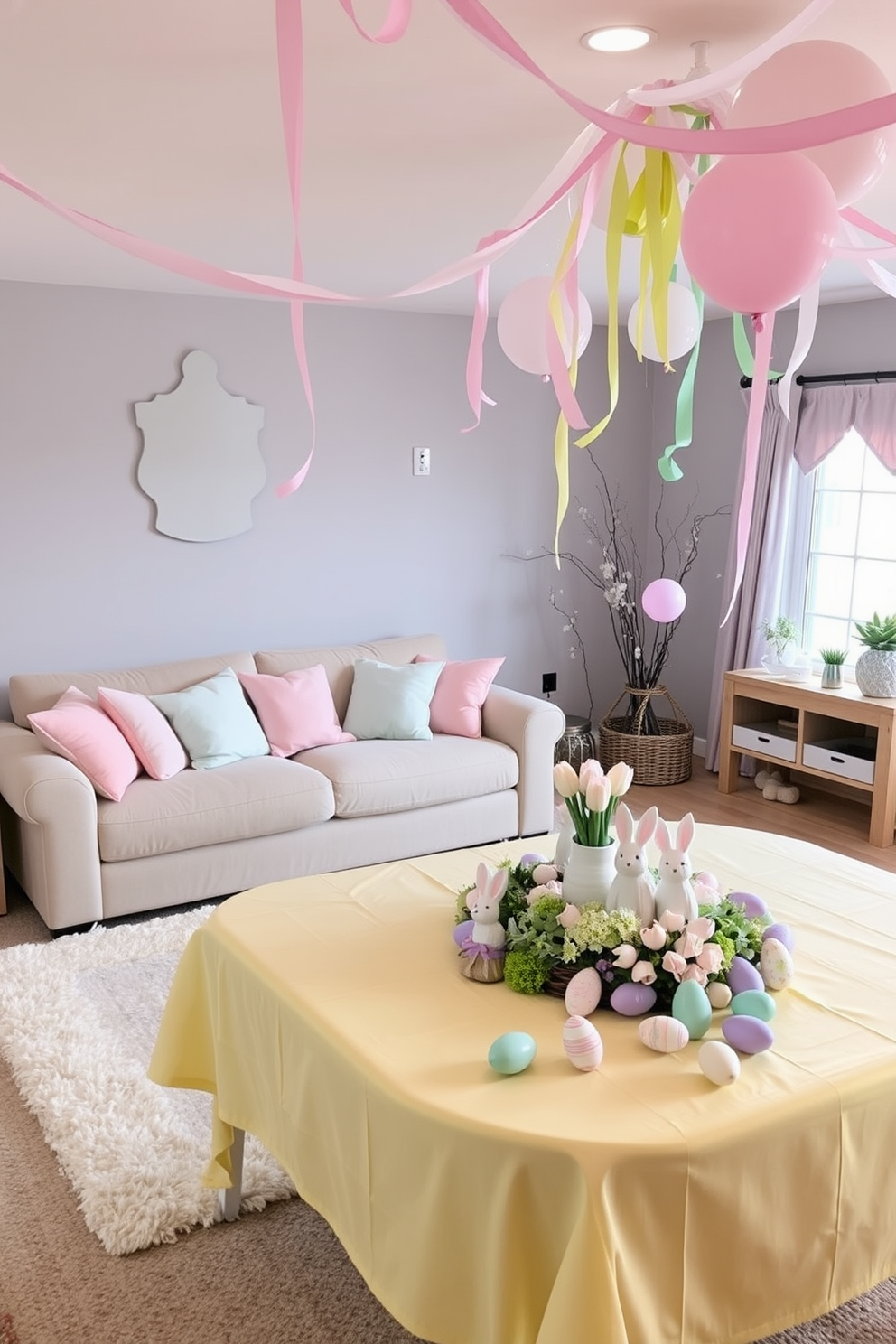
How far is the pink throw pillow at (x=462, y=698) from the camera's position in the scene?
15.6ft

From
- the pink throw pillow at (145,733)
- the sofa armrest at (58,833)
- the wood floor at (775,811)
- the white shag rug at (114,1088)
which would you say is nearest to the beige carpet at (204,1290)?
the white shag rug at (114,1088)

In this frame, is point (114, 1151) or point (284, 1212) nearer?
point (284, 1212)

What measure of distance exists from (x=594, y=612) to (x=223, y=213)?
10.9ft

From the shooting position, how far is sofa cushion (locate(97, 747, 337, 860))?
377 centimetres

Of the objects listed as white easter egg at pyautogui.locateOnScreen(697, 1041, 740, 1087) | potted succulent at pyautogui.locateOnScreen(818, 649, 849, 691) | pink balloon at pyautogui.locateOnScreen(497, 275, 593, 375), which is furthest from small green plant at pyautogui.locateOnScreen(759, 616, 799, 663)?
white easter egg at pyautogui.locateOnScreen(697, 1041, 740, 1087)

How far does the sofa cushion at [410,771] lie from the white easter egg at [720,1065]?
2.61 meters

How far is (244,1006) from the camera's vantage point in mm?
2102

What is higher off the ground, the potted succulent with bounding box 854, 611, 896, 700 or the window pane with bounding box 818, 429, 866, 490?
the window pane with bounding box 818, 429, 866, 490

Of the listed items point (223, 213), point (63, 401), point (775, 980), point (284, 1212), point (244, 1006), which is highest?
point (223, 213)

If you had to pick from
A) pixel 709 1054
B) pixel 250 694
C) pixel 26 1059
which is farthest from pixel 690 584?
pixel 709 1054

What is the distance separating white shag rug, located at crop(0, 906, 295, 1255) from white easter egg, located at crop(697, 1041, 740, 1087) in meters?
1.15

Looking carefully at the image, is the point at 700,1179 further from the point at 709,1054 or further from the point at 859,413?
the point at 859,413

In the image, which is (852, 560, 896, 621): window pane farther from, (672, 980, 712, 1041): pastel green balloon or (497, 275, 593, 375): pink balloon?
(672, 980, 712, 1041): pastel green balloon

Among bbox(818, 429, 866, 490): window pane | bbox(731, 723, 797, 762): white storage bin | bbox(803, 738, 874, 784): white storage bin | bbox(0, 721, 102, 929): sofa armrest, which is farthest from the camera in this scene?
bbox(818, 429, 866, 490): window pane
